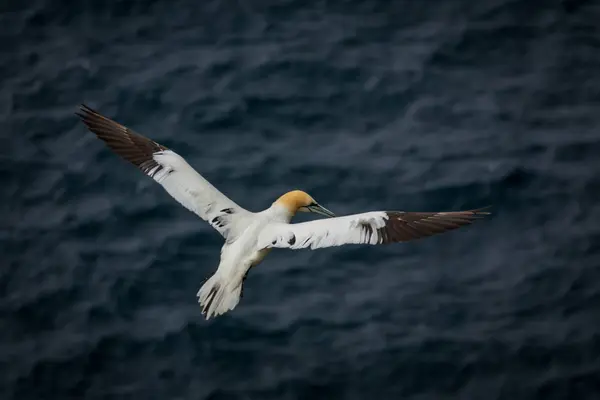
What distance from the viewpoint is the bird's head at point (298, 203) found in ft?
38.4

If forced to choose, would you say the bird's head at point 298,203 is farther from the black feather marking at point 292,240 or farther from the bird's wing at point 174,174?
the black feather marking at point 292,240

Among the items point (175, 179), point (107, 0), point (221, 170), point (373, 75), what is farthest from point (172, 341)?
point (107, 0)

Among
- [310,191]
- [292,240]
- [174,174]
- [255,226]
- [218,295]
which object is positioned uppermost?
[310,191]

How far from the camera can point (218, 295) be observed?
35.1 ft

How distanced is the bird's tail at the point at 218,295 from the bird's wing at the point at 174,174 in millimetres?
639

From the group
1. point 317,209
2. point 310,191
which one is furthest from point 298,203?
point 310,191

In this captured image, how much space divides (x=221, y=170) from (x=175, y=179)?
8.68ft

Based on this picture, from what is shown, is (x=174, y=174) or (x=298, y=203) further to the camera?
(x=298, y=203)

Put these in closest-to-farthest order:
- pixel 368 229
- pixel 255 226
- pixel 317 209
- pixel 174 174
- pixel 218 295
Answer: pixel 368 229 < pixel 218 295 < pixel 255 226 < pixel 174 174 < pixel 317 209

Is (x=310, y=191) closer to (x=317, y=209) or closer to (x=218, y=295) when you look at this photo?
(x=317, y=209)

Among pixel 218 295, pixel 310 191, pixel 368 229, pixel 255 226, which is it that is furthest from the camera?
pixel 310 191

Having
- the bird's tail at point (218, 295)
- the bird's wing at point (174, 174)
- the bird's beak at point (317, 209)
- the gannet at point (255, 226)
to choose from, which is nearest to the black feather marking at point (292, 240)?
the gannet at point (255, 226)

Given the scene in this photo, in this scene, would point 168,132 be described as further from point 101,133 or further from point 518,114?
point 518,114

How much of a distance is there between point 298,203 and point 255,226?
0.87 metres
